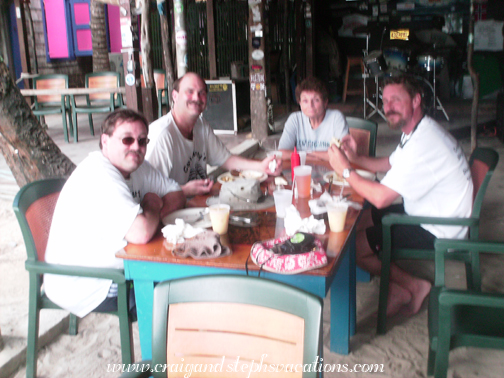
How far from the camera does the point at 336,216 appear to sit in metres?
1.92

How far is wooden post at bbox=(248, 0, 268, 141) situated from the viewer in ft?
22.3

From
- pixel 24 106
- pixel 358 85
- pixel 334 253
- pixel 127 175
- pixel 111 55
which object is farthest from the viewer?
pixel 111 55

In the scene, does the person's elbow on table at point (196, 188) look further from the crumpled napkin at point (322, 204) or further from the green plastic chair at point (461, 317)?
the green plastic chair at point (461, 317)

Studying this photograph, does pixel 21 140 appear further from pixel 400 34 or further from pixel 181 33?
pixel 400 34

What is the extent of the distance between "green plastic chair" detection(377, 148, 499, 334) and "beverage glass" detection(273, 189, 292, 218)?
0.63m

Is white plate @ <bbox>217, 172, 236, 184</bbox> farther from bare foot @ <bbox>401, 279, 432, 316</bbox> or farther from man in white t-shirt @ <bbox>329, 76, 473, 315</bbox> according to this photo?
bare foot @ <bbox>401, 279, 432, 316</bbox>

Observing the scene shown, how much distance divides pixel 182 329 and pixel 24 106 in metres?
2.73

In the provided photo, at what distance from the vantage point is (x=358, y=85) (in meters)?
11.8

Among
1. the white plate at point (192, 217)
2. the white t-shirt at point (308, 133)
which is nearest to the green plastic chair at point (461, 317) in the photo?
the white plate at point (192, 217)

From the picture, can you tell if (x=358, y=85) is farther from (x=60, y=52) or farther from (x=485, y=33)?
(x=60, y=52)

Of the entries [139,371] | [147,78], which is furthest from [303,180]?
[147,78]

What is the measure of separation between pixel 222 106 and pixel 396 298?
5.83 meters

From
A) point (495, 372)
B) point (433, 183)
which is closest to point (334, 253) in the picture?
point (433, 183)

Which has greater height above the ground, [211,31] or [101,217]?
[211,31]
